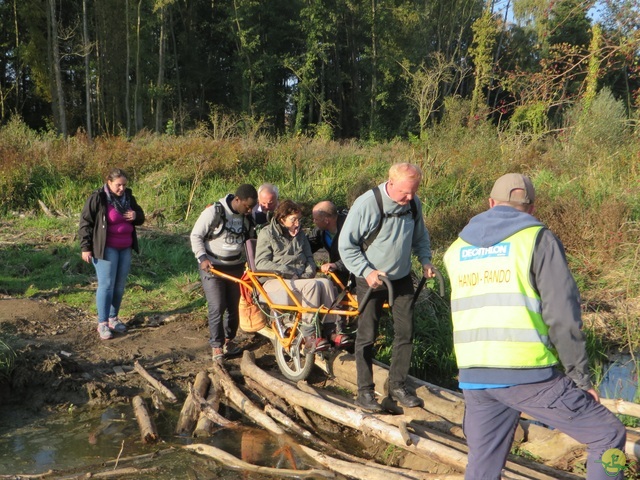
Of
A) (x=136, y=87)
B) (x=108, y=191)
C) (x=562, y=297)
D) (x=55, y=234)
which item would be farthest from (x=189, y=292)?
(x=136, y=87)

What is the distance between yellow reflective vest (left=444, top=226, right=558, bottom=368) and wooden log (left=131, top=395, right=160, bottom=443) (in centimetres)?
317

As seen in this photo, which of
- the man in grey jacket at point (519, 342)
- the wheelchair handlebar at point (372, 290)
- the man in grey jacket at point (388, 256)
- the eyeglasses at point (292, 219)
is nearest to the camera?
the man in grey jacket at point (519, 342)

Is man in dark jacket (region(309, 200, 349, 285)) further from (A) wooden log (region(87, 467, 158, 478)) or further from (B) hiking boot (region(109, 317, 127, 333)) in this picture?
(A) wooden log (region(87, 467, 158, 478))

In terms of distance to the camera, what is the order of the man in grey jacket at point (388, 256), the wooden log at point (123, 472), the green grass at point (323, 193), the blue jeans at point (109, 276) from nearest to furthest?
the wooden log at point (123, 472) < the man in grey jacket at point (388, 256) < the blue jeans at point (109, 276) < the green grass at point (323, 193)

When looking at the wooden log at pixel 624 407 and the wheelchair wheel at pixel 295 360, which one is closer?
the wooden log at pixel 624 407

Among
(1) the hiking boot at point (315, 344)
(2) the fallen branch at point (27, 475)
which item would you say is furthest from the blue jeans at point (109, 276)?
(2) the fallen branch at point (27, 475)

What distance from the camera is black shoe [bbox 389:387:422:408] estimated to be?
541 centimetres

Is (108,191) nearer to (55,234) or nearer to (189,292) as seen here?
(189,292)

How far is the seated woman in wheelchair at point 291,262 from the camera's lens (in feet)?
20.8

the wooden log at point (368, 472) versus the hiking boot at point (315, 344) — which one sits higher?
the hiking boot at point (315, 344)

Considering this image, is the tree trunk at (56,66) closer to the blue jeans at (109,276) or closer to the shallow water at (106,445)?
the blue jeans at (109,276)

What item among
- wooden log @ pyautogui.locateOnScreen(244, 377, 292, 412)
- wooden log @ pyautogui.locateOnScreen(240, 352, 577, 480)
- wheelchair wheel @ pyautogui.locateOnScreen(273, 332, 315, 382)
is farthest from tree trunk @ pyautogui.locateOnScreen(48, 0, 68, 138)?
wooden log @ pyautogui.locateOnScreen(240, 352, 577, 480)

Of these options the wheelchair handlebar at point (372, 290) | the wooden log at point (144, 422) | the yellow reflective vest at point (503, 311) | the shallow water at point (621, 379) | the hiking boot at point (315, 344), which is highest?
the yellow reflective vest at point (503, 311)

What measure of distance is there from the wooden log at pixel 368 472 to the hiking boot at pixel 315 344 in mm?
1216
